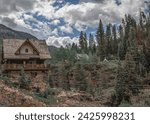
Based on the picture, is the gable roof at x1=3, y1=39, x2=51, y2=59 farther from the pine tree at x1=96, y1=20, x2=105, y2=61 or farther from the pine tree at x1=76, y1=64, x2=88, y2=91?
the pine tree at x1=96, y1=20, x2=105, y2=61

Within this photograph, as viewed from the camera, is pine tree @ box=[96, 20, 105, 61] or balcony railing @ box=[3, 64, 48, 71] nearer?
balcony railing @ box=[3, 64, 48, 71]

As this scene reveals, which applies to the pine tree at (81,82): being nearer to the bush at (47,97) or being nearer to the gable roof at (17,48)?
the gable roof at (17,48)

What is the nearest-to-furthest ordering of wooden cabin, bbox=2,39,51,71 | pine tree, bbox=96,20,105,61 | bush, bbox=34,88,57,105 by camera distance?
bush, bbox=34,88,57,105
wooden cabin, bbox=2,39,51,71
pine tree, bbox=96,20,105,61

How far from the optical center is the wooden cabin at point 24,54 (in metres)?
43.0

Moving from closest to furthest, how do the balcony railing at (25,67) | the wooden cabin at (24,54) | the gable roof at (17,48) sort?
the balcony railing at (25,67), the wooden cabin at (24,54), the gable roof at (17,48)

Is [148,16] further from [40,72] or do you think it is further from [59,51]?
[40,72]

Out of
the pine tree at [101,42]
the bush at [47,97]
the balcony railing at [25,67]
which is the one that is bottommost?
the bush at [47,97]

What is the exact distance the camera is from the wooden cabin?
141 ft

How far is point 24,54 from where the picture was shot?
44531 millimetres

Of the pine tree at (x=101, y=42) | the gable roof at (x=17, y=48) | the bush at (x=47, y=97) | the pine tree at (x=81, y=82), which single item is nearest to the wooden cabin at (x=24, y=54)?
the gable roof at (x=17, y=48)

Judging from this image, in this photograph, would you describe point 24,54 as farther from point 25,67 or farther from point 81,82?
point 81,82

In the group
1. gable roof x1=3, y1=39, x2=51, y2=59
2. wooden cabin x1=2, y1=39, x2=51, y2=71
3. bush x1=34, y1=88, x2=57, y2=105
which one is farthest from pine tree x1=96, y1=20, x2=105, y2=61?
bush x1=34, y1=88, x2=57, y2=105

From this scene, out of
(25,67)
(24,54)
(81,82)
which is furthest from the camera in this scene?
(24,54)

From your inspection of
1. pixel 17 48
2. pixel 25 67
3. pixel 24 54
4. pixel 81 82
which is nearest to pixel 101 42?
pixel 24 54
